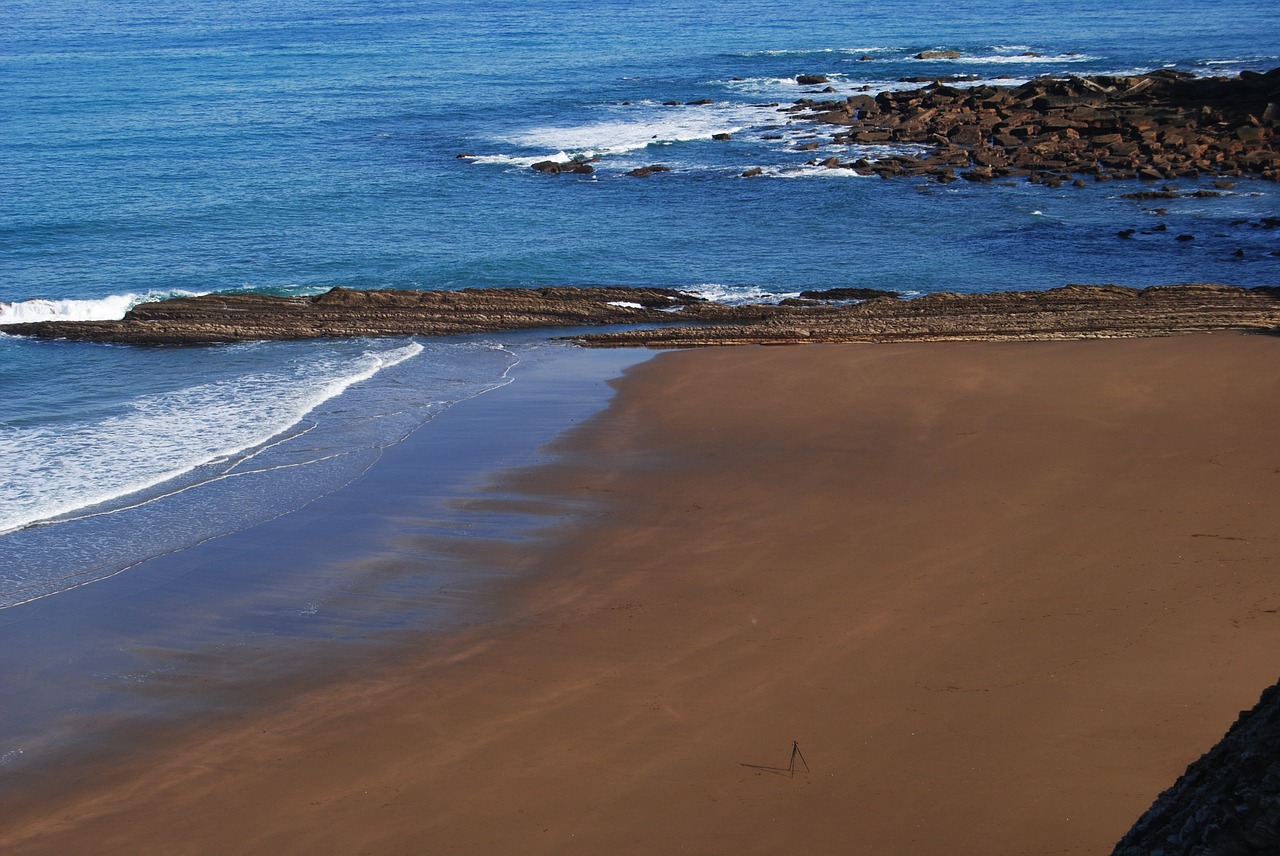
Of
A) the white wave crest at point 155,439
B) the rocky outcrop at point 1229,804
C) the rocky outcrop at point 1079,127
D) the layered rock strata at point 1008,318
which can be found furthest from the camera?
the rocky outcrop at point 1079,127

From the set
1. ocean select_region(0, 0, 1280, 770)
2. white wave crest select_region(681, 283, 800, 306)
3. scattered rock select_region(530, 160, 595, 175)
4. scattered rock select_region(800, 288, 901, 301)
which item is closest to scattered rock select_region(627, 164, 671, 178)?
ocean select_region(0, 0, 1280, 770)

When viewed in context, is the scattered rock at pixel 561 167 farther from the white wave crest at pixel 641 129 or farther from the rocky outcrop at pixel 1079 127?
the rocky outcrop at pixel 1079 127

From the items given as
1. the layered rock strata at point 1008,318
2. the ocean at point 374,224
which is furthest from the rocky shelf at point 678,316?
the ocean at point 374,224

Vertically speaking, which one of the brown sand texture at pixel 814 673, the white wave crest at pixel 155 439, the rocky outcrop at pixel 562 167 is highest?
the rocky outcrop at pixel 562 167

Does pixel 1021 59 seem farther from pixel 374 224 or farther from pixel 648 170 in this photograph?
pixel 374 224

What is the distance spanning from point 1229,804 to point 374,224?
2766 cm

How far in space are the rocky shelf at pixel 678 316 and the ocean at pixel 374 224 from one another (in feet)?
2.91

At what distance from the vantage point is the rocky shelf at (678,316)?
18578mm

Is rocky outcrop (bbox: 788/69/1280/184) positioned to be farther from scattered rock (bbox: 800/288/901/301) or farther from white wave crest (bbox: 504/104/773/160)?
scattered rock (bbox: 800/288/901/301)

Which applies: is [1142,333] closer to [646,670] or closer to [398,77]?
[646,670]

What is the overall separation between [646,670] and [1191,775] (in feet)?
16.9

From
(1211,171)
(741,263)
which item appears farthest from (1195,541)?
(1211,171)

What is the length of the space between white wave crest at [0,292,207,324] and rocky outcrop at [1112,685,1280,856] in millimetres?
21655

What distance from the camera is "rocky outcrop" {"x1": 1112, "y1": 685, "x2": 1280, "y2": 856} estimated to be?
133 inches
